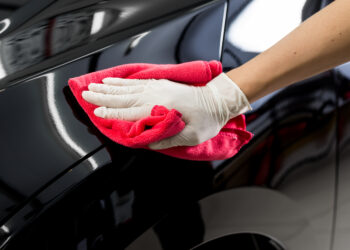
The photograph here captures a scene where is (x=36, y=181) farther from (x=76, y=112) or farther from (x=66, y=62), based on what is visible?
(x=66, y=62)

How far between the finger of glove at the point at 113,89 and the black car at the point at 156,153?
61mm

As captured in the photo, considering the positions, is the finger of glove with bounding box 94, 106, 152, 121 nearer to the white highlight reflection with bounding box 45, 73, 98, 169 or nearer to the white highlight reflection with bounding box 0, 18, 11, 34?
the white highlight reflection with bounding box 45, 73, 98, 169

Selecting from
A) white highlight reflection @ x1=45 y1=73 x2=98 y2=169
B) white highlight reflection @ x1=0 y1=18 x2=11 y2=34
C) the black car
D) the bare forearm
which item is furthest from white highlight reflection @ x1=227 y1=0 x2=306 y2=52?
white highlight reflection @ x1=0 y1=18 x2=11 y2=34

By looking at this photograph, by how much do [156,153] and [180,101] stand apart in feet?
0.44

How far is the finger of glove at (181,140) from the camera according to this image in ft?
2.99

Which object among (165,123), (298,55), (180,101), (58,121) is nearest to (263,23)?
(298,55)

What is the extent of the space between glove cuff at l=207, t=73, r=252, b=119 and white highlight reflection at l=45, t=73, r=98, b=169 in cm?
35

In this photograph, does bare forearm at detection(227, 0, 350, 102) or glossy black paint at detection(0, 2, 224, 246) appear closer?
glossy black paint at detection(0, 2, 224, 246)

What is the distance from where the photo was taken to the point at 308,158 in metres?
1.13

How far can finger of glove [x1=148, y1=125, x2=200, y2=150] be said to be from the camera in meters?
0.91

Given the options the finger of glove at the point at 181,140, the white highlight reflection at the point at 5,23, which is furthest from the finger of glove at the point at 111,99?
the white highlight reflection at the point at 5,23

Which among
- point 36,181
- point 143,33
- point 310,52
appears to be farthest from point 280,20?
point 36,181

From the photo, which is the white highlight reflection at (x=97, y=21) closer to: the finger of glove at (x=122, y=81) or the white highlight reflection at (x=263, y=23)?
the finger of glove at (x=122, y=81)

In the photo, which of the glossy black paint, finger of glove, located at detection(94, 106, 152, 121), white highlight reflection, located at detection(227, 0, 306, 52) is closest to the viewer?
the glossy black paint
